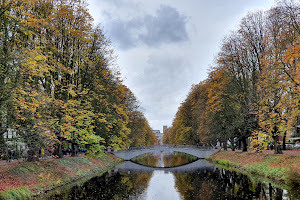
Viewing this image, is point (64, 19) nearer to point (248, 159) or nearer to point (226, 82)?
point (226, 82)

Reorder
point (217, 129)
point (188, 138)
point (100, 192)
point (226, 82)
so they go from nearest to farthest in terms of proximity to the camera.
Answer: point (100, 192) < point (226, 82) < point (217, 129) < point (188, 138)

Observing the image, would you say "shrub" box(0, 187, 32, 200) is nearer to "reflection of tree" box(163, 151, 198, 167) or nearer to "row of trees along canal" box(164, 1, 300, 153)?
"row of trees along canal" box(164, 1, 300, 153)

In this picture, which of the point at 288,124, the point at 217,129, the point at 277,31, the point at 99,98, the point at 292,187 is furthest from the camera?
the point at 217,129

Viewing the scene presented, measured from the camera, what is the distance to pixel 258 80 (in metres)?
28.9

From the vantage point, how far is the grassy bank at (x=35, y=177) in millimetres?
15539

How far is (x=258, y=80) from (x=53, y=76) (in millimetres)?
23348

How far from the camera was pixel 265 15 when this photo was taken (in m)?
31.0


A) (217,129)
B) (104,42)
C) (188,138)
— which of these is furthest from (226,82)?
(188,138)

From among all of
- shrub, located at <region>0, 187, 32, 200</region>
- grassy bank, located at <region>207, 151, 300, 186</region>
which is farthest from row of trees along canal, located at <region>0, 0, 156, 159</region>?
grassy bank, located at <region>207, 151, 300, 186</region>

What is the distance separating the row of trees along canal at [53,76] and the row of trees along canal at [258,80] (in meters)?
16.3

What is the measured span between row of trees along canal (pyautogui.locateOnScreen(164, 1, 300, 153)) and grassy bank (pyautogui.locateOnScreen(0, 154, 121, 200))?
19.3 m

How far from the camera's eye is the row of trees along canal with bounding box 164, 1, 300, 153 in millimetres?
20969

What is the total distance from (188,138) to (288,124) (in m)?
44.4

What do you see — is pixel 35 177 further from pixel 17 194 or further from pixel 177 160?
pixel 177 160
